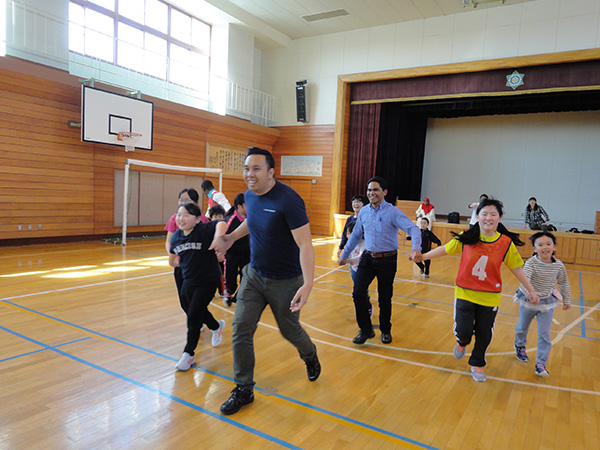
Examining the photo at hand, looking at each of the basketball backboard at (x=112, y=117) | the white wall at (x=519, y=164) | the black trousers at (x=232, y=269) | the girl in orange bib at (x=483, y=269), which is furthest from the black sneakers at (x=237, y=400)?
the white wall at (x=519, y=164)

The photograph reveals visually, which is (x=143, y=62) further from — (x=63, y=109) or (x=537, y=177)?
(x=537, y=177)

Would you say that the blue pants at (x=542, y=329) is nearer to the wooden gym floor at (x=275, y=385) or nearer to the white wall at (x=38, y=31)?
the wooden gym floor at (x=275, y=385)

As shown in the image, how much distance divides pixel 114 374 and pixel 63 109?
9.07 meters

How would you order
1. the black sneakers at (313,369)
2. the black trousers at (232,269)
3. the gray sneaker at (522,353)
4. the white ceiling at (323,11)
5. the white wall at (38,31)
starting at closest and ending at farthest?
the black sneakers at (313,369), the gray sneaker at (522,353), the black trousers at (232,269), the white wall at (38,31), the white ceiling at (323,11)

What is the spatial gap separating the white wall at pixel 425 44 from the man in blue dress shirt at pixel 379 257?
11.3 m

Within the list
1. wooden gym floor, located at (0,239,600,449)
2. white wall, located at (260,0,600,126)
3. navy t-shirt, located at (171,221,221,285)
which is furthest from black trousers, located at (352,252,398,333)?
white wall, located at (260,0,600,126)

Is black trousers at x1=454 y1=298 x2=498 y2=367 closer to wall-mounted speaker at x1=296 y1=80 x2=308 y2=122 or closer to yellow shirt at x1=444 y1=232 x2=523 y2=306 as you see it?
yellow shirt at x1=444 y1=232 x2=523 y2=306

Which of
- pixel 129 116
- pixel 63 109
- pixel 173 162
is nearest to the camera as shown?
pixel 63 109

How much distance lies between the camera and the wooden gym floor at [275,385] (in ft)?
8.54

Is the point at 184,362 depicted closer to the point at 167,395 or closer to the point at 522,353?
the point at 167,395

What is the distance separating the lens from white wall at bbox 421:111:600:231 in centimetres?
1537

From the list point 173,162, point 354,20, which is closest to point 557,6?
point 354,20

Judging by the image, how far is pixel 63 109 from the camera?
10188 millimetres

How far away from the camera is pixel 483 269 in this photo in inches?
133
